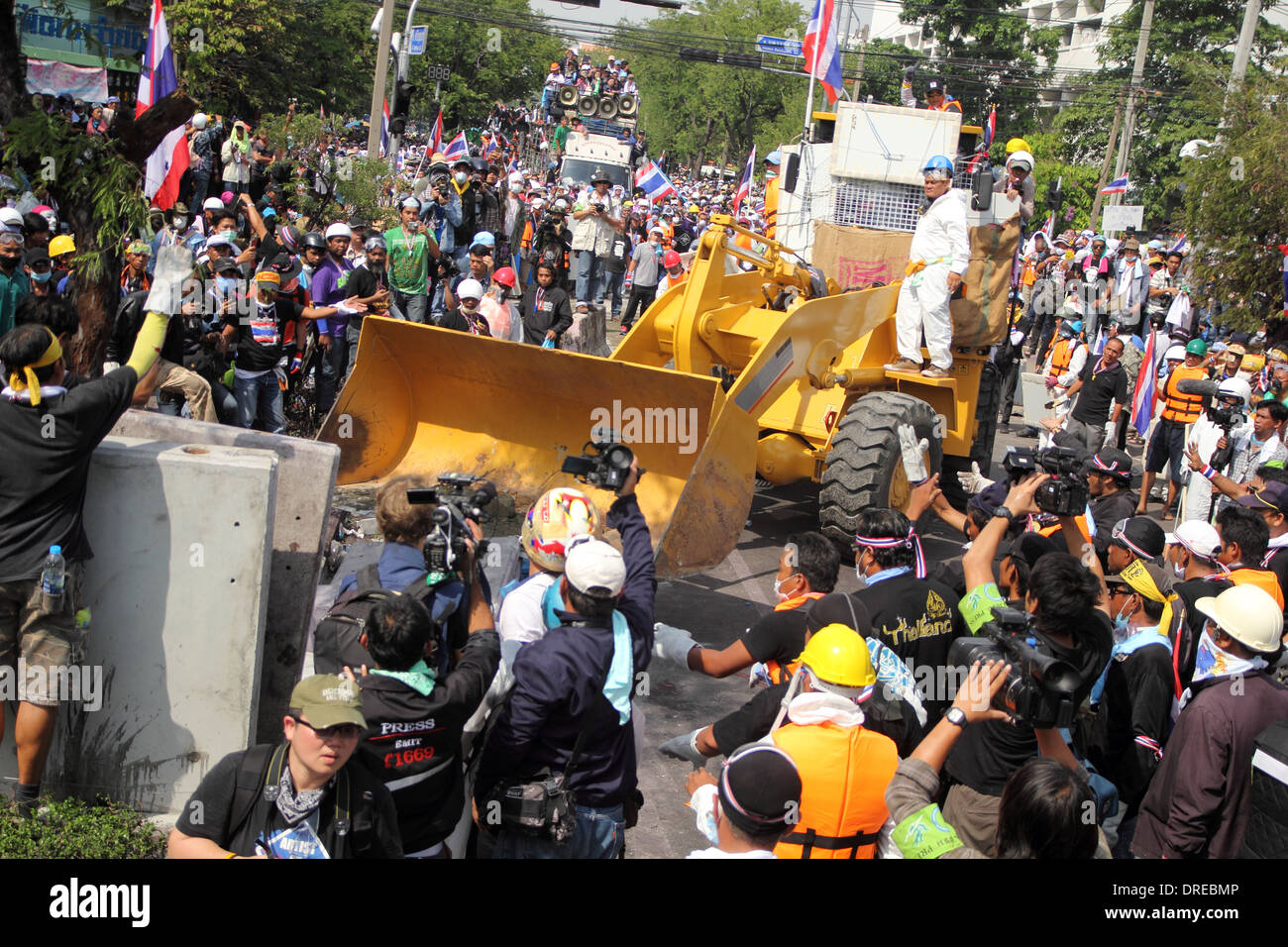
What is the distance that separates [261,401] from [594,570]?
6.04m

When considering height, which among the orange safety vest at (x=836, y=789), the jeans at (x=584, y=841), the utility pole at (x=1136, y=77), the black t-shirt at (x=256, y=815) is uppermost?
the utility pole at (x=1136, y=77)

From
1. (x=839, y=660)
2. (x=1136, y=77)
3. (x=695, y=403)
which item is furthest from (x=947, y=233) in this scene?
(x=1136, y=77)

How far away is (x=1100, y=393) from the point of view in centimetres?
1259

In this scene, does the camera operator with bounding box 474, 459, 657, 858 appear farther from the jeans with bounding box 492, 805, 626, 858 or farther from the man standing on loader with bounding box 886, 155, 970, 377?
the man standing on loader with bounding box 886, 155, 970, 377

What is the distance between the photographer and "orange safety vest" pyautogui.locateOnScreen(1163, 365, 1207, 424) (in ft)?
37.7

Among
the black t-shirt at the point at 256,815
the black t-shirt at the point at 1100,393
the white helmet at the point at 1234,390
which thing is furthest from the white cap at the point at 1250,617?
the black t-shirt at the point at 1100,393

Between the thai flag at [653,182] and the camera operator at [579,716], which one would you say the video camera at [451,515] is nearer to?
the camera operator at [579,716]

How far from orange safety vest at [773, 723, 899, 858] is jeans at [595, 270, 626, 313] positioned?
15646 mm

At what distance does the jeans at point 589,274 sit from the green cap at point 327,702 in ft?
48.4

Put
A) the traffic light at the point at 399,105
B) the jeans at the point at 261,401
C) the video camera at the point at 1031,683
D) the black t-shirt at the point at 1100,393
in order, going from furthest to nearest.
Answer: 1. the traffic light at the point at 399,105
2. the black t-shirt at the point at 1100,393
3. the jeans at the point at 261,401
4. the video camera at the point at 1031,683

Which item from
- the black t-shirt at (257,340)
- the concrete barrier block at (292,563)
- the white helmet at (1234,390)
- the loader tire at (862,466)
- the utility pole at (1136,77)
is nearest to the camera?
the concrete barrier block at (292,563)

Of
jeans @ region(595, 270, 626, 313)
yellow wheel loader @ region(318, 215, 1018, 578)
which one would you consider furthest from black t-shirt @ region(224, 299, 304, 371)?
jeans @ region(595, 270, 626, 313)

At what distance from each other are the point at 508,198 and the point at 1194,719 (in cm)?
1499

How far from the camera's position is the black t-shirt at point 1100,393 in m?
12.6
